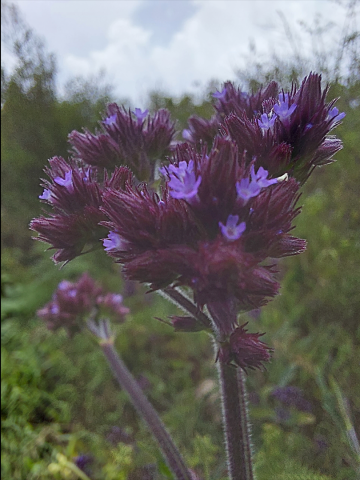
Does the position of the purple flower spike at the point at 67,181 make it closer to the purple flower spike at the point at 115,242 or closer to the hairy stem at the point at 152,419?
the purple flower spike at the point at 115,242

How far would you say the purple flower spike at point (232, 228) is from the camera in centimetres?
76

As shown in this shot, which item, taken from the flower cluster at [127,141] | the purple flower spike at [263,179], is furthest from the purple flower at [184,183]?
the flower cluster at [127,141]

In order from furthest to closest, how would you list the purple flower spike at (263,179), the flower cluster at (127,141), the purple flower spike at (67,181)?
the flower cluster at (127,141), the purple flower spike at (67,181), the purple flower spike at (263,179)

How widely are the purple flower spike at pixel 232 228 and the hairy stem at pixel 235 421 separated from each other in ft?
1.38

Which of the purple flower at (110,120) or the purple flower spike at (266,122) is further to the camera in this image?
the purple flower at (110,120)

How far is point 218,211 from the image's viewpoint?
812 millimetres

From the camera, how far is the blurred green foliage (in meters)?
1.87

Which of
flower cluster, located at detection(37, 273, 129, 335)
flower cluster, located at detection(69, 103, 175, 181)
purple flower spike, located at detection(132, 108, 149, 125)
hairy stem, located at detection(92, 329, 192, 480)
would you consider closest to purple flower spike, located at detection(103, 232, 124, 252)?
flower cluster, located at detection(69, 103, 175, 181)

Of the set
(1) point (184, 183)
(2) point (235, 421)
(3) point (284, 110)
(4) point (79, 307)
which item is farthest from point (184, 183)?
(4) point (79, 307)

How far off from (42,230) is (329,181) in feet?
8.08

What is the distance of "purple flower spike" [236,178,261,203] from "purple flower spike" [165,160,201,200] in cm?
8

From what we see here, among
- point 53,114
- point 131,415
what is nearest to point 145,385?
point 131,415

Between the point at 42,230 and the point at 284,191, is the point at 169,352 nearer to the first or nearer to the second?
the point at 42,230

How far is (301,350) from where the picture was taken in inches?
87.2
